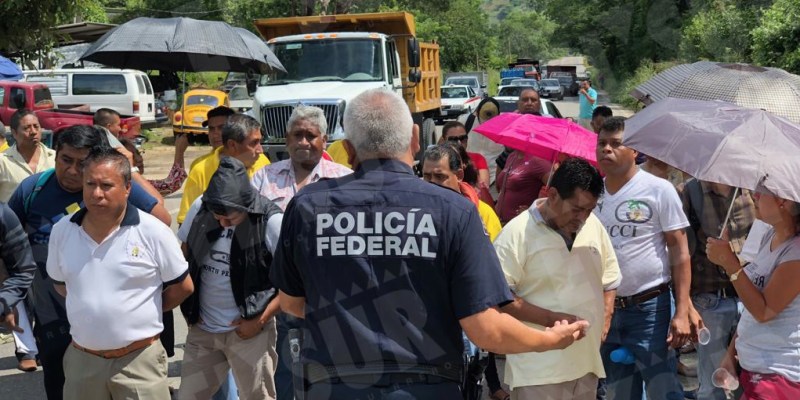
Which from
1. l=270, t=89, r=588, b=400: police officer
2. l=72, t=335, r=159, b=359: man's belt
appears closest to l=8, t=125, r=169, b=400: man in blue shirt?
l=72, t=335, r=159, b=359: man's belt

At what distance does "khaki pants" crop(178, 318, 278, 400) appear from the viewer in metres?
4.45

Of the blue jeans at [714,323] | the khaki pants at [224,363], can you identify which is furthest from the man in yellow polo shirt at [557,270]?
the khaki pants at [224,363]

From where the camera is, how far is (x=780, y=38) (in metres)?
14.7

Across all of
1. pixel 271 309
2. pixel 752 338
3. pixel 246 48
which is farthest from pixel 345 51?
pixel 752 338

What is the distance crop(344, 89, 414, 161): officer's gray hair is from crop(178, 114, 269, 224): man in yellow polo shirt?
8.79ft

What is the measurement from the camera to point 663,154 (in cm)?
394

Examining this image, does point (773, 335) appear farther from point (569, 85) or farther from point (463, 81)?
point (569, 85)

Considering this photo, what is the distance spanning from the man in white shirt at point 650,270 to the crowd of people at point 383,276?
0.01 m

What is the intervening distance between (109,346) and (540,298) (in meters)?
1.95

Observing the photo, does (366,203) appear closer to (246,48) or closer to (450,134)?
(450,134)

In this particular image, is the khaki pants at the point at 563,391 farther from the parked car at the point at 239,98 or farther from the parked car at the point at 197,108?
the parked car at the point at 239,98

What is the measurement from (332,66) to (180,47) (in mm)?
6790

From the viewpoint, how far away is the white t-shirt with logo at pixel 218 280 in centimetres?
433

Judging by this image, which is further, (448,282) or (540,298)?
(540,298)
